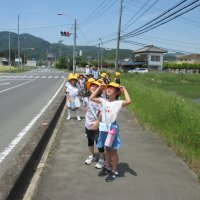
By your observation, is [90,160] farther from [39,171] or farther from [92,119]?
[39,171]

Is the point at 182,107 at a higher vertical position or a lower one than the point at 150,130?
higher

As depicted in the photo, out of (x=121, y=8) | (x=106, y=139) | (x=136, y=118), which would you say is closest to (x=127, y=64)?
(x=121, y=8)

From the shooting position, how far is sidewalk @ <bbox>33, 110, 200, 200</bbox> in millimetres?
4551

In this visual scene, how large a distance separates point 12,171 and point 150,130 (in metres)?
5.02

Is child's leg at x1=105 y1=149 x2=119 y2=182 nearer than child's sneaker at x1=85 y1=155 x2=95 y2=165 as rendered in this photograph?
Yes

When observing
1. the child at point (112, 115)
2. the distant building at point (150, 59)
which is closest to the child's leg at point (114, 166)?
the child at point (112, 115)

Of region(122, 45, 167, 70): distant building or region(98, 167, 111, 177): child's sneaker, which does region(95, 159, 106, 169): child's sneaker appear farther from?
region(122, 45, 167, 70): distant building

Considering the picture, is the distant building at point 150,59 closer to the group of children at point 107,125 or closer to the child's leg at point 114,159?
the group of children at point 107,125

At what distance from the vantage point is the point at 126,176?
5.30 m

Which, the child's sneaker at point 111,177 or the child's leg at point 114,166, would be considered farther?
the child's leg at point 114,166

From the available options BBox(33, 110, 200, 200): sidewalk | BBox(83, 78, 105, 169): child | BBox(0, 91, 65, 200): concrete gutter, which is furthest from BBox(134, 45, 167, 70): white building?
BBox(83, 78, 105, 169): child

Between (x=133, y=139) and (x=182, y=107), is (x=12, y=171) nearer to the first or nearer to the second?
(x=133, y=139)

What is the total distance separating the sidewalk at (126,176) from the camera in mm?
4551

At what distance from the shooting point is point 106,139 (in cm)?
516
